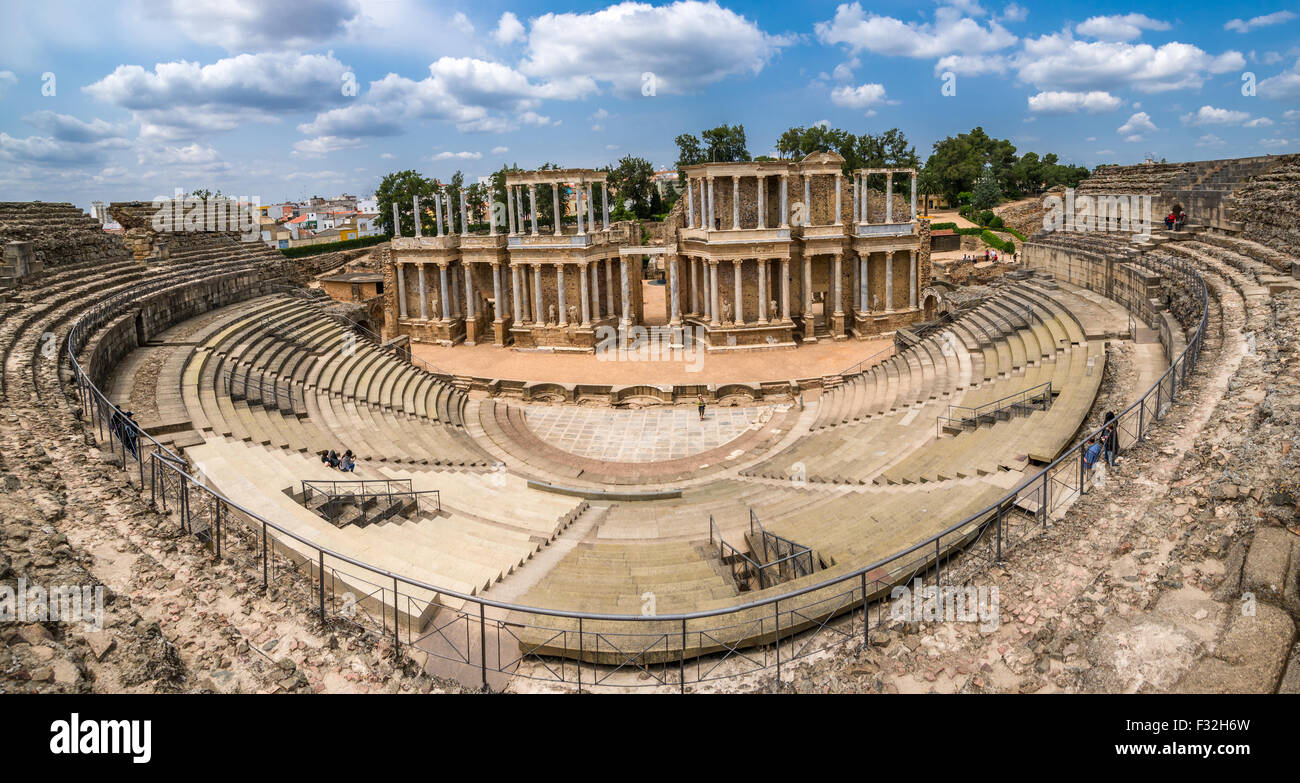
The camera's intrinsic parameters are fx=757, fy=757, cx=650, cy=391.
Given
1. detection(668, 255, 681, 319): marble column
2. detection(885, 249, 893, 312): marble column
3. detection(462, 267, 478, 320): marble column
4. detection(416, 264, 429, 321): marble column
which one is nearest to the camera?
detection(885, 249, 893, 312): marble column

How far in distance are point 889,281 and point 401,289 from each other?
26.6 meters

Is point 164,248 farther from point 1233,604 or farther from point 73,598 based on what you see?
point 1233,604

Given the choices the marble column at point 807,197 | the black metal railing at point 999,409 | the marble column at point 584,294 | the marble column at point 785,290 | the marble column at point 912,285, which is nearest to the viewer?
the black metal railing at point 999,409

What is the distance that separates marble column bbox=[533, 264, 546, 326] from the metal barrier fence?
89.9 ft

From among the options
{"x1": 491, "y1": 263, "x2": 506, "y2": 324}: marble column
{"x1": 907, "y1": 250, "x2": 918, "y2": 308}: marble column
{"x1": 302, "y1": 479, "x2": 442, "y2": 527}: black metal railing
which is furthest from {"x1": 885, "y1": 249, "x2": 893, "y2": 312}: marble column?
{"x1": 302, "y1": 479, "x2": 442, "y2": 527}: black metal railing

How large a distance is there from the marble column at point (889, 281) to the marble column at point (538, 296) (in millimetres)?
18104

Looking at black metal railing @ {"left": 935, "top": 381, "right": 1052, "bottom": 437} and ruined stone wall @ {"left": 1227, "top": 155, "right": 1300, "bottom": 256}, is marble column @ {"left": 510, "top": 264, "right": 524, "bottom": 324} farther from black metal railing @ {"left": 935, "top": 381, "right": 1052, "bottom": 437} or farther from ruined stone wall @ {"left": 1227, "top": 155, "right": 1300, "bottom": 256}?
ruined stone wall @ {"left": 1227, "top": 155, "right": 1300, "bottom": 256}

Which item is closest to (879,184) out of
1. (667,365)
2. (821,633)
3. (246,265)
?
(667,365)

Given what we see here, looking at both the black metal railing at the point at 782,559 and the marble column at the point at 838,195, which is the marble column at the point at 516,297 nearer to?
the marble column at the point at 838,195

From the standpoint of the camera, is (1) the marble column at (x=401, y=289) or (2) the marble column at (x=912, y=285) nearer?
(2) the marble column at (x=912, y=285)

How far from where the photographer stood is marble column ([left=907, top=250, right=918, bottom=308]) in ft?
133

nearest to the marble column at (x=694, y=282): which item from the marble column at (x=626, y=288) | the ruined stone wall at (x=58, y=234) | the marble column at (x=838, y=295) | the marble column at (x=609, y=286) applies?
the marble column at (x=626, y=288)

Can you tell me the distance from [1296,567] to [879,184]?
229ft

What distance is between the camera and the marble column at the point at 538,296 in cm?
3931
